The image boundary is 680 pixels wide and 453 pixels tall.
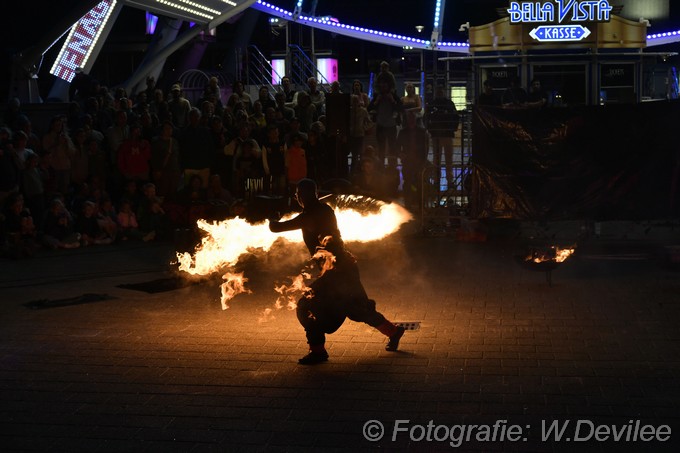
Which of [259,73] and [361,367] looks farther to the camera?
[259,73]

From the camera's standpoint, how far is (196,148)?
1695 cm

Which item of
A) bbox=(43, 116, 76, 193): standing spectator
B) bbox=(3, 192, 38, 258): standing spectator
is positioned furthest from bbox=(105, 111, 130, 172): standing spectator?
bbox=(3, 192, 38, 258): standing spectator

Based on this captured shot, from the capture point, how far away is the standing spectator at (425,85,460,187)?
57.3ft

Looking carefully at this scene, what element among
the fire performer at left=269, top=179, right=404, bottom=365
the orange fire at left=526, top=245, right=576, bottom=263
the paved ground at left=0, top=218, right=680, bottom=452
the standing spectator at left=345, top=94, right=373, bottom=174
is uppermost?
the standing spectator at left=345, top=94, right=373, bottom=174

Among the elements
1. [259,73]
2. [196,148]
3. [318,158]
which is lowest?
[318,158]

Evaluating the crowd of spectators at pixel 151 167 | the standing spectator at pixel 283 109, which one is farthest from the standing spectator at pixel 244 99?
the crowd of spectators at pixel 151 167

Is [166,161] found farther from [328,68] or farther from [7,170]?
[328,68]

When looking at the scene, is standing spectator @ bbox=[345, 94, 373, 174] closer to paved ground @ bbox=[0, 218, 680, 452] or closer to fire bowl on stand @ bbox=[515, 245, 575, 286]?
paved ground @ bbox=[0, 218, 680, 452]

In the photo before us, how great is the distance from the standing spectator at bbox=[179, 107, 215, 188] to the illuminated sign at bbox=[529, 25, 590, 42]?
7.64m

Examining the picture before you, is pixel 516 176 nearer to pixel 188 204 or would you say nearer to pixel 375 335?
pixel 188 204

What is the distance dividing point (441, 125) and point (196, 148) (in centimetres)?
444

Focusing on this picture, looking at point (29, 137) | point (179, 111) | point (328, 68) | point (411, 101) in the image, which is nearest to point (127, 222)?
point (29, 137)

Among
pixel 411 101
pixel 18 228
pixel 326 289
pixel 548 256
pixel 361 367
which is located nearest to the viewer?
pixel 361 367

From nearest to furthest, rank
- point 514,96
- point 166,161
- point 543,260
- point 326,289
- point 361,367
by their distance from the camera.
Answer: point 361,367 → point 326,289 → point 543,260 → point 166,161 → point 514,96
